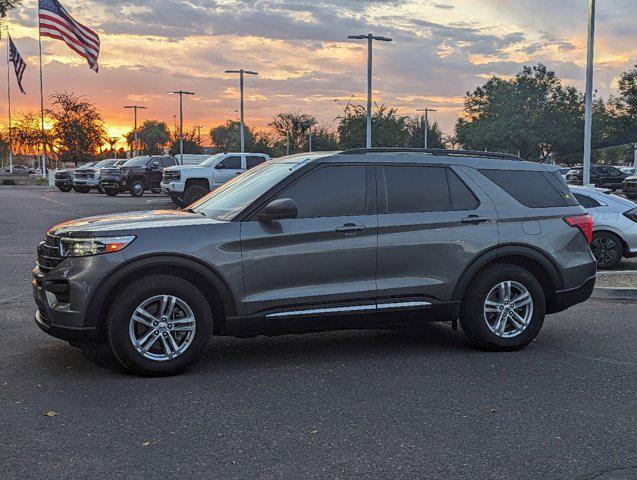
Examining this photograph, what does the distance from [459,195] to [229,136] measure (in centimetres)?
10877

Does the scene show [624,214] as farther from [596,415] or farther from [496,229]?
[596,415]

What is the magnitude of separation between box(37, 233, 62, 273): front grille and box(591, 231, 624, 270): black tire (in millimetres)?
8920

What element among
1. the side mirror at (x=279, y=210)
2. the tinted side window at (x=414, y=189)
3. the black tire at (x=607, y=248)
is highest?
the tinted side window at (x=414, y=189)

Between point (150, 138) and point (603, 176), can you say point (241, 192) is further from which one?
point (150, 138)

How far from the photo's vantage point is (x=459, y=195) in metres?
6.50

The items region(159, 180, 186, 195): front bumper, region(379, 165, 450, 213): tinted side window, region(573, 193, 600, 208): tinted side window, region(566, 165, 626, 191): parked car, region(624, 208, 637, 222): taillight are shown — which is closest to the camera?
region(379, 165, 450, 213): tinted side window

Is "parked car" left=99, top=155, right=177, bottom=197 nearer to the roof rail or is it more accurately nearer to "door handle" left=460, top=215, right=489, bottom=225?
the roof rail

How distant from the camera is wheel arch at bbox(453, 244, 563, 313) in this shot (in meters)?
6.37

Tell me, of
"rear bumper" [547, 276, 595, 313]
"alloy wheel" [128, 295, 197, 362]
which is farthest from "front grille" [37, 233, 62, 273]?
"rear bumper" [547, 276, 595, 313]

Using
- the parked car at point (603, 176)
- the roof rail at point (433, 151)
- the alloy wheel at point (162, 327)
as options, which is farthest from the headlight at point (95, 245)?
the parked car at point (603, 176)

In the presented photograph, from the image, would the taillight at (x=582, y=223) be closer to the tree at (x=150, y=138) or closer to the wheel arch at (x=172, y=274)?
the wheel arch at (x=172, y=274)

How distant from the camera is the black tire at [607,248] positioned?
11.8 meters

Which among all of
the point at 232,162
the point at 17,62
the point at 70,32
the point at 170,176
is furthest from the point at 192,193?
the point at 17,62

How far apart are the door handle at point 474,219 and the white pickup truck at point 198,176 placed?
19.3 meters
